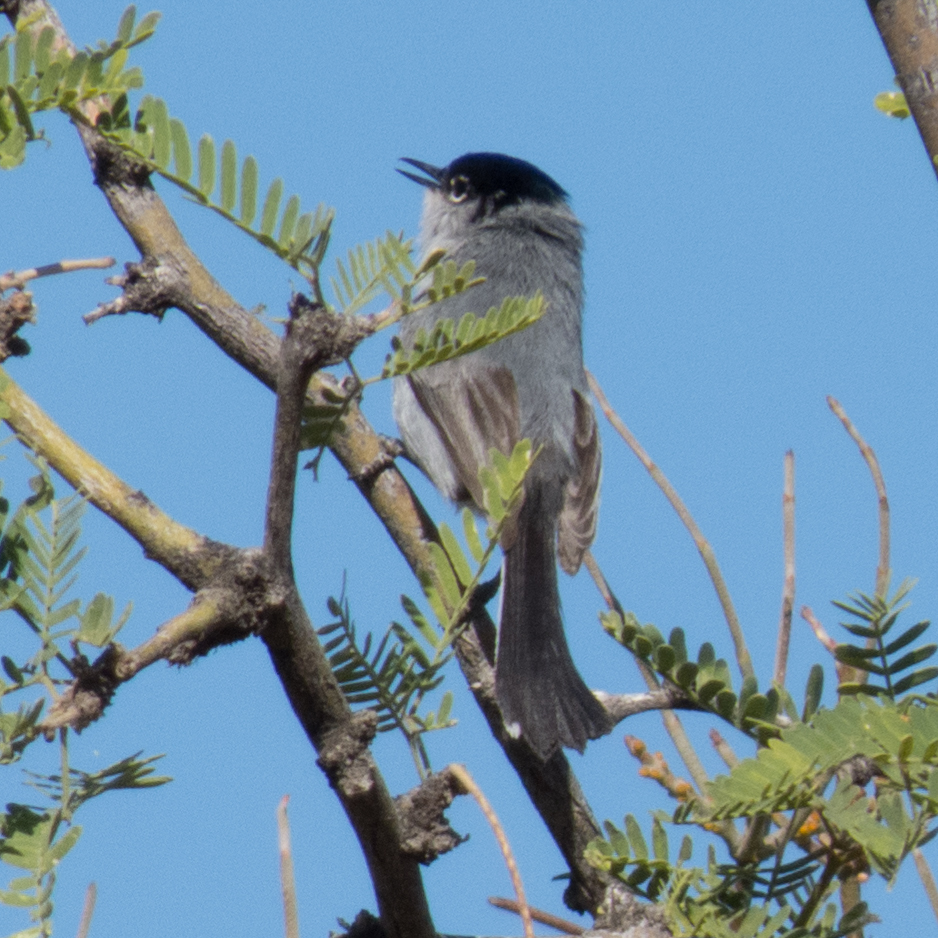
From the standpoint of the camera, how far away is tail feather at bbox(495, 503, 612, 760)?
2020mm

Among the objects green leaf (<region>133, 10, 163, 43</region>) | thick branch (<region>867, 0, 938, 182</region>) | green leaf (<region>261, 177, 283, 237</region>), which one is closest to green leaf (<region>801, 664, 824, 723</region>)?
thick branch (<region>867, 0, 938, 182</region>)

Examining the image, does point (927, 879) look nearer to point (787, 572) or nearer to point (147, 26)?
point (787, 572)

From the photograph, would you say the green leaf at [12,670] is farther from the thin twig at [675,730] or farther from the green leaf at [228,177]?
the thin twig at [675,730]


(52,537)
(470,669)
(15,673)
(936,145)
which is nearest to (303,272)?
(52,537)

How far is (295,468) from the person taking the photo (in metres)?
1.18

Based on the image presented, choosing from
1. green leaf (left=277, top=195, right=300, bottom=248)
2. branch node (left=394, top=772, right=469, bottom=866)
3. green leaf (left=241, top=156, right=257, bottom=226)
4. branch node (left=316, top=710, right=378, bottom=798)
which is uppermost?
green leaf (left=241, top=156, right=257, bottom=226)

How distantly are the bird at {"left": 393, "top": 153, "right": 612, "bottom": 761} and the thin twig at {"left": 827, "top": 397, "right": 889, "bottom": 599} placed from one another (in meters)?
0.47

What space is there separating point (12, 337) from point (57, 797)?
482 millimetres

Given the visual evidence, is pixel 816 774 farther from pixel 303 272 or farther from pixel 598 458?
pixel 598 458

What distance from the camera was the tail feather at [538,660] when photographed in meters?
2.02

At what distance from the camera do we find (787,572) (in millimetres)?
1991

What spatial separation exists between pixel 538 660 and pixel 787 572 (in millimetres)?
683

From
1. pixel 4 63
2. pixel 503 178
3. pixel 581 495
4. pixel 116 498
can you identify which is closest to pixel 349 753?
pixel 116 498

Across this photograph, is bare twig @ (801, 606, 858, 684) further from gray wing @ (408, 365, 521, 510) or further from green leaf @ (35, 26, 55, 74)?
gray wing @ (408, 365, 521, 510)
